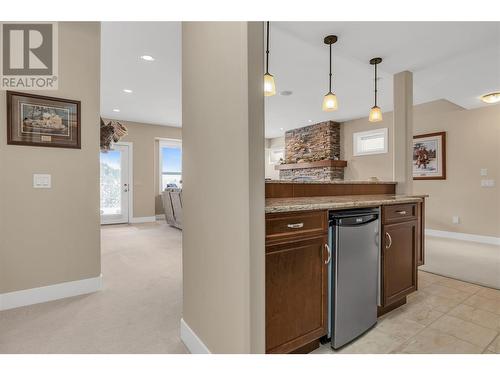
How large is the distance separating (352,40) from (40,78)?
308cm

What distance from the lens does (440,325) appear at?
1.95 meters

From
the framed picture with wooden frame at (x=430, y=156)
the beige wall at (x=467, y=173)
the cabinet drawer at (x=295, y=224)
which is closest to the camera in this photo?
the cabinet drawer at (x=295, y=224)

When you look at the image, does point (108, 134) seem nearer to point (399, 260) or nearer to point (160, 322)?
point (160, 322)

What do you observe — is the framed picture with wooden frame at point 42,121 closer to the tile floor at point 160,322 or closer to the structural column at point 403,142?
the tile floor at point 160,322

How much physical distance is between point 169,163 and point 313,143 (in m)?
4.33

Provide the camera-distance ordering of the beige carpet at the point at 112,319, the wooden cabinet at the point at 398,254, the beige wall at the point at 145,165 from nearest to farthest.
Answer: the beige carpet at the point at 112,319 → the wooden cabinet at the point at 398,254 → the beige wall at the point at 145,165

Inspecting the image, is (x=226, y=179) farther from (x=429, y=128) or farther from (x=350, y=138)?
(x=350, y=138)

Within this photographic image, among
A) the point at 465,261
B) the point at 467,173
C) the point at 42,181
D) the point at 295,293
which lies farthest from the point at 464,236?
the point at 42,181

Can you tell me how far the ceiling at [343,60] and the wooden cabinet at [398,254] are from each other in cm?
184

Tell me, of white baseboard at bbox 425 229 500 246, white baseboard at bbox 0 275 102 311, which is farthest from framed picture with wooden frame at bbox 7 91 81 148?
white baseboard at bbox 425 229 500 246

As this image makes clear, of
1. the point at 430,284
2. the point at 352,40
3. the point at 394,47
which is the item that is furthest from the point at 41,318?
the point at 394,47

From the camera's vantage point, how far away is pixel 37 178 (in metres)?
2.26

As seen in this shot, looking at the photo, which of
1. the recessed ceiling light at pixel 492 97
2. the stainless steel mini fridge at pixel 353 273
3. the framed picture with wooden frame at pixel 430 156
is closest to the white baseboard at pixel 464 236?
the framed picture with wooden frame at pixel 430 156

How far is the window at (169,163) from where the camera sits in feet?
25.3
